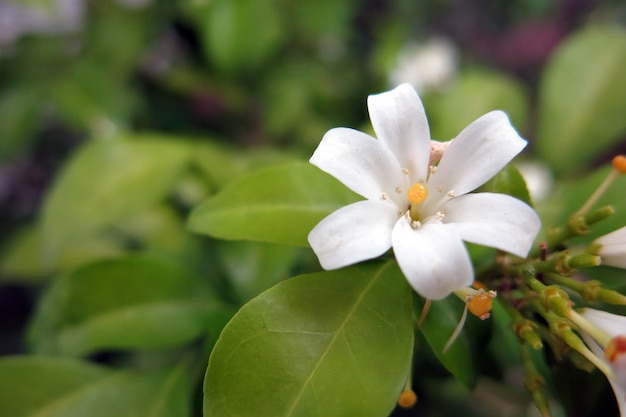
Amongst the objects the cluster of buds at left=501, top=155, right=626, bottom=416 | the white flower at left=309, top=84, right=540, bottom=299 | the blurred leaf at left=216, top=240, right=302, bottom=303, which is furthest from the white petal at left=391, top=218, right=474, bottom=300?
the blurred leaf at left=216, top=240, right=302, bottom=303

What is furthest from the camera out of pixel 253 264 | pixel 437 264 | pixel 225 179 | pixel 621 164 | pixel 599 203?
pixel 225 179

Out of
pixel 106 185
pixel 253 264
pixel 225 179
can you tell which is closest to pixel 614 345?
pixel 253 264

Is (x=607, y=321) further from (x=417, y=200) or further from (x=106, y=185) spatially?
(x=106, y=185)

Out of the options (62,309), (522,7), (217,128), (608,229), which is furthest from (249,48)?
(522,7)

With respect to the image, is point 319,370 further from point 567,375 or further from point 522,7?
point 522,7

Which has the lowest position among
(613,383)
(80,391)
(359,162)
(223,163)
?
(80,391)

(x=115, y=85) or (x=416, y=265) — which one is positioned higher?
(x=416, y=265)
